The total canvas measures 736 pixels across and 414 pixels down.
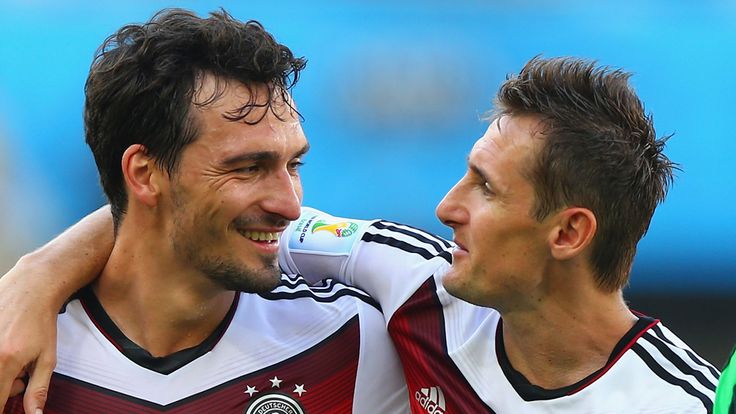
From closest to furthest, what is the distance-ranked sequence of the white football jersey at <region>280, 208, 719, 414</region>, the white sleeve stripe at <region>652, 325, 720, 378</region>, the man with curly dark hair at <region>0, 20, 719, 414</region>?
the white sleeve stripe at <region>652, 325, 720, 378</region>, the white football jersey at <region>280, 208, 719, 414</region>, the man with curly dark hair at <region>0, 20, 719, 414</region>

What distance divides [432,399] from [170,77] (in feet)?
3.86

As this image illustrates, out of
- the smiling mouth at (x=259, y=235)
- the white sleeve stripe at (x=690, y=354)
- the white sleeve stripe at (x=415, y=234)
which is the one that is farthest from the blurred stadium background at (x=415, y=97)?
the white sleeve stripe at (x=690, y=354)

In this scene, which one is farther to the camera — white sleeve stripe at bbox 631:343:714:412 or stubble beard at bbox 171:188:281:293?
stubble beard at bbox 171:188:281:293

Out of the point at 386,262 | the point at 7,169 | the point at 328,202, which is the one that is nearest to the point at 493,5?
the point at 328,202

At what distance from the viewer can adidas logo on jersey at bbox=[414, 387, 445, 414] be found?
9.84 ft

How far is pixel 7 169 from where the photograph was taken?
6.14 meters

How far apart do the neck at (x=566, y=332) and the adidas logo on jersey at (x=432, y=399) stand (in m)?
0.24

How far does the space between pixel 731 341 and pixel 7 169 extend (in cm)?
442

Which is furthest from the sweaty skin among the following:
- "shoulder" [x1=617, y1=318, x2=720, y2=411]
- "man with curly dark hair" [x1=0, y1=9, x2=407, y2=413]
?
"shoulder" [x1=617, y1=318, x2=720, y2=411]

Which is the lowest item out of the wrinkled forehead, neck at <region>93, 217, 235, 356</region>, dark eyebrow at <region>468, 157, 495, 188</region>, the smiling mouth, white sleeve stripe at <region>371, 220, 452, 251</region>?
neck at <region>93, 217, 235, 356</region>

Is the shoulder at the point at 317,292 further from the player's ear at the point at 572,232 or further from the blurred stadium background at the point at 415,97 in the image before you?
the blurred stadium background at the point at 415,97

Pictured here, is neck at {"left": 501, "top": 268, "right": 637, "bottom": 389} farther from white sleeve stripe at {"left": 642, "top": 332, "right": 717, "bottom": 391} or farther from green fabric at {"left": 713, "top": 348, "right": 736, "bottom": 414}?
green fabric at {"left": 713, "top": 348, "right": 736, "bottom": 414}

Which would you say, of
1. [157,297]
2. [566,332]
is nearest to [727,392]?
[566,332]

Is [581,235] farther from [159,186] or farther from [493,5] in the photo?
[493,5]
